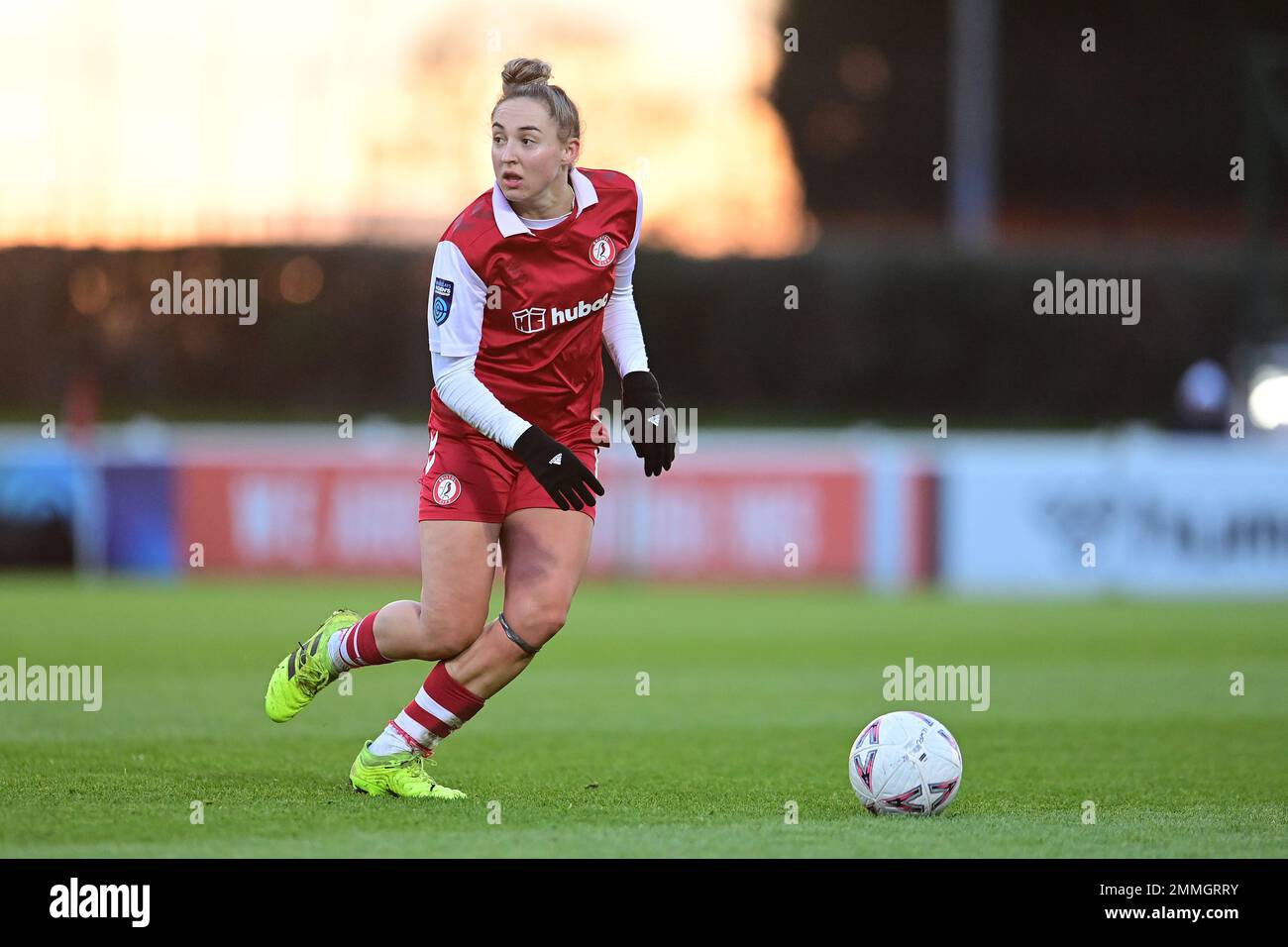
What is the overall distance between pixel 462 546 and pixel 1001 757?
290 centimetres

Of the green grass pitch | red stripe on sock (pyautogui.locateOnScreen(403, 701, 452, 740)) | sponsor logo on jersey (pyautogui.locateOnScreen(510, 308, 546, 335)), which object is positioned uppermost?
sponsor logo on jersey (pyautogui.locateOnScreen(510, 308, 546, 335))

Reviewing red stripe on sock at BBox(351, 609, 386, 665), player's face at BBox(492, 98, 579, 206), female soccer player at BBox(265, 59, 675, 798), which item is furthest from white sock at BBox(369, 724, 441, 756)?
player's face at BBox(492, 98, 579, 206)

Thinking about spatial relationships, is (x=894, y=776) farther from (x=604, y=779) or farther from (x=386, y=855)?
(x=386, y=855)

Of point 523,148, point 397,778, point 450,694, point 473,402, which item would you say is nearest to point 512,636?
point 450,694

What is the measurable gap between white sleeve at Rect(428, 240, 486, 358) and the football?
1.95 meters

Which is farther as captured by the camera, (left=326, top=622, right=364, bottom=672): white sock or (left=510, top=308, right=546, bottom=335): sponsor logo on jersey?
(left=326, top=622, right=364, bottom=672): white sock

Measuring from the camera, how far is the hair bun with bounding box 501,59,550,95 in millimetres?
6285

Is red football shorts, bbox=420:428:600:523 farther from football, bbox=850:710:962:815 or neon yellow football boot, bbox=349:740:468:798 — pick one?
football, bbox=850:710:962:815

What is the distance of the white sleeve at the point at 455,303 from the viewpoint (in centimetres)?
618

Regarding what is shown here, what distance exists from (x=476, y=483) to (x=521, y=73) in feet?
4.66

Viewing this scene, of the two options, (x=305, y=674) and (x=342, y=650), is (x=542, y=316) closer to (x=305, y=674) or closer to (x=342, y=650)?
(x=342, y=650)

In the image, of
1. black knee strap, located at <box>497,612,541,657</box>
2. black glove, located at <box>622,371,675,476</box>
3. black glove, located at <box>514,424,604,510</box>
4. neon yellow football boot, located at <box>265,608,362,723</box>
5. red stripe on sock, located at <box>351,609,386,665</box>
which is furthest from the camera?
black glove, located at <box>622,371,675,476</box>

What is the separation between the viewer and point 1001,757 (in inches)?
313
